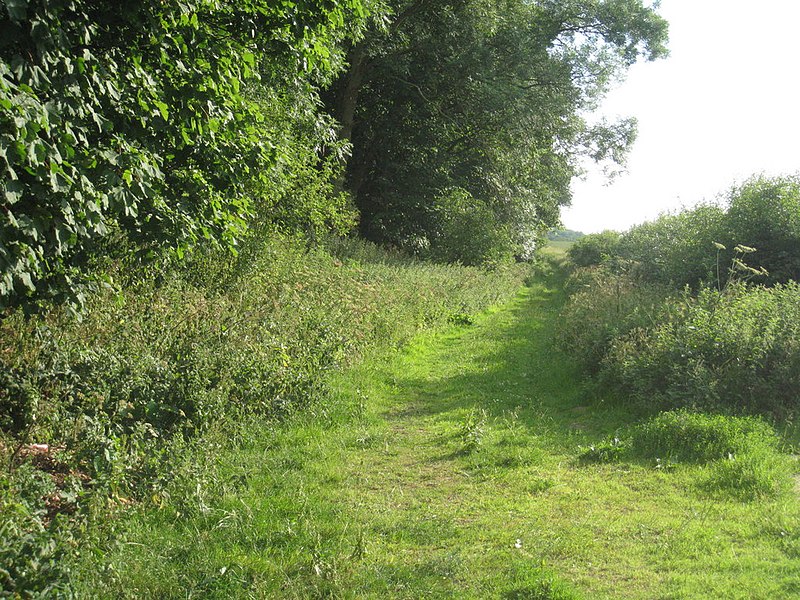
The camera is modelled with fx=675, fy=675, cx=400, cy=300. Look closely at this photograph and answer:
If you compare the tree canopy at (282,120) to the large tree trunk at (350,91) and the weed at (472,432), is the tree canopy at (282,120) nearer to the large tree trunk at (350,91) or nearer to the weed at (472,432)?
the large tree trunk at (350,91)

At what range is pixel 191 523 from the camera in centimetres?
543

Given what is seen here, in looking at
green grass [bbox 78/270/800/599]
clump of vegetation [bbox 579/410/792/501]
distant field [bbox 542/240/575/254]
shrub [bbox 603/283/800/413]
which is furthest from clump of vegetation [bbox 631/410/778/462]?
distant field [bbox 542/240/575/254]

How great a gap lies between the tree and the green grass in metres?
16.3

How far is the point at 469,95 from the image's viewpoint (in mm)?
24344

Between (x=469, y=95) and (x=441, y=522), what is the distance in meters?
20.8

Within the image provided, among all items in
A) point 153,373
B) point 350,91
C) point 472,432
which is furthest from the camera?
point 350,91

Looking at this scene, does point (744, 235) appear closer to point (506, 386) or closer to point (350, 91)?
point (506, 386)

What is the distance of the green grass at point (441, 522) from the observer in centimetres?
471

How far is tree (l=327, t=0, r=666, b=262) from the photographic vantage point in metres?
23.1

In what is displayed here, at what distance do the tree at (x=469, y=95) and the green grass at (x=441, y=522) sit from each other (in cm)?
1634

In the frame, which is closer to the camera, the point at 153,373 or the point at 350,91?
the point at 153,373

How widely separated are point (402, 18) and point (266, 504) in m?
19.7

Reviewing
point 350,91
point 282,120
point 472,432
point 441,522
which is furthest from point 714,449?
point 350,91

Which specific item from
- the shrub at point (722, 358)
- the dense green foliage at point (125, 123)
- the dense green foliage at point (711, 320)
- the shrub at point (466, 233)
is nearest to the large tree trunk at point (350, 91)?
the shrub at point (466, 233)
